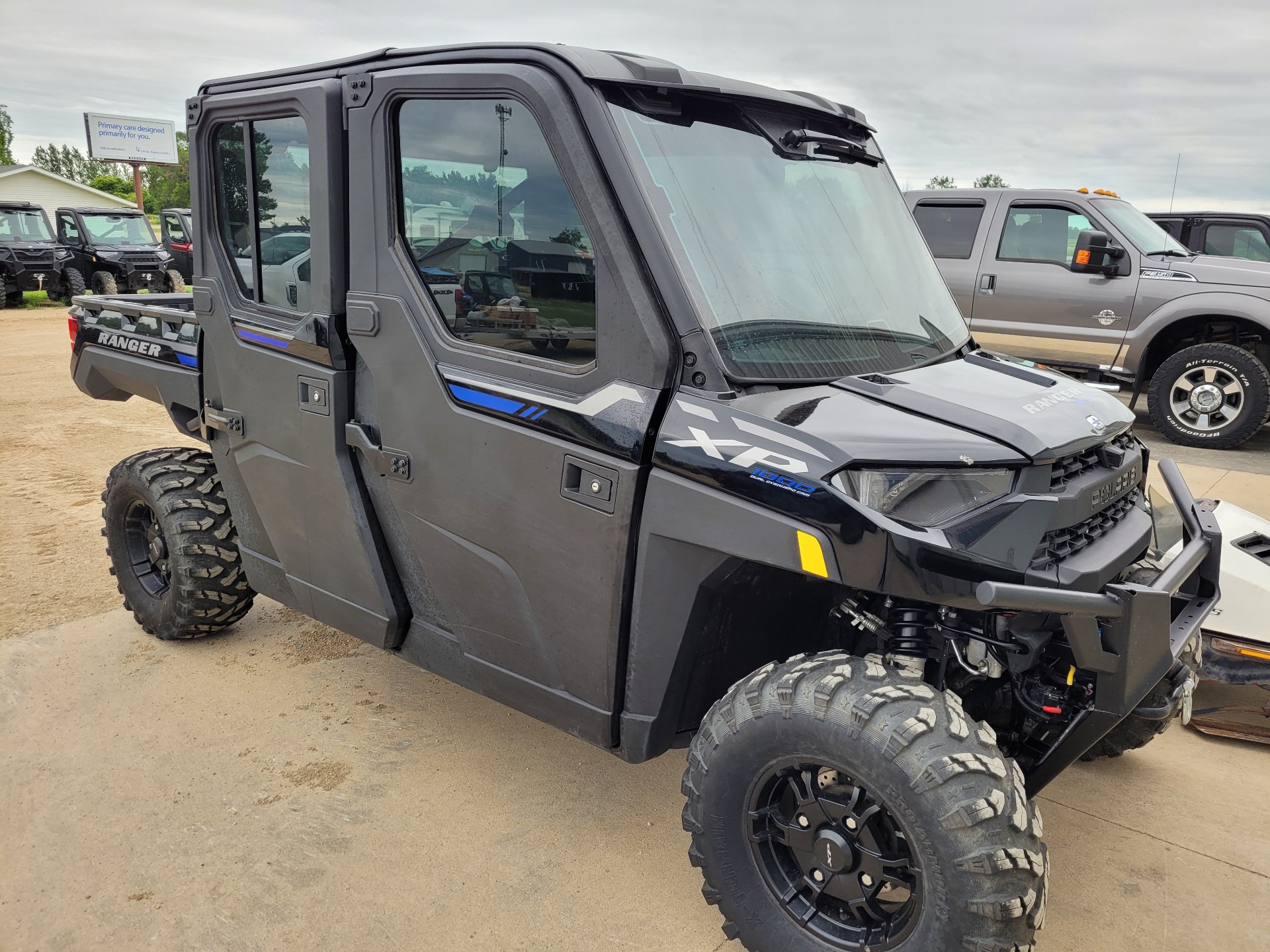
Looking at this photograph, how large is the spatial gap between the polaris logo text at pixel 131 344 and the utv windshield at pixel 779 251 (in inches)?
105

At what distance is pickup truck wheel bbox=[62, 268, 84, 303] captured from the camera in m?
19.9

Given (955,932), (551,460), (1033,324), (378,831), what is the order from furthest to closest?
(1033,324) < (378,831) < (551,460) < (955,932)

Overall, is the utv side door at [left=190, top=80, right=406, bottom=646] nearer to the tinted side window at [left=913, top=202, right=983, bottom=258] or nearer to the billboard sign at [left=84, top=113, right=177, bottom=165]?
the tinted side window at [left=913, top=202, right=983, bottom=258]

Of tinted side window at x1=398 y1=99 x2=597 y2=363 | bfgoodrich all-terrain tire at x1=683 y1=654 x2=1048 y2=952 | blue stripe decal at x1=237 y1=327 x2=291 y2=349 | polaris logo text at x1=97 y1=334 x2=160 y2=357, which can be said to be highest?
tinted side window at x1=398 y1=99 x2=597 y2=363

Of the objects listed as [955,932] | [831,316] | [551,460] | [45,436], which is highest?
[831,316]

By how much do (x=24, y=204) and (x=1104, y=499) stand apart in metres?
23.2

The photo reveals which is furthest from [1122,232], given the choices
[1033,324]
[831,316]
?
[831,316]

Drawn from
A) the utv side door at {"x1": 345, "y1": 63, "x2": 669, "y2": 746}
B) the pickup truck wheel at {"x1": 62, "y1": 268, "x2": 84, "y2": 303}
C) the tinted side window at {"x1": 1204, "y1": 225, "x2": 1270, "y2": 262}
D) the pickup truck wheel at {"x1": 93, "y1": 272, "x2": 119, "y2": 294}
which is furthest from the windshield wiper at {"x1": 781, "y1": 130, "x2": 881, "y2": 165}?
the pickup truck wheel at {"x1": 93, "y1": 272, "x2": 119, "y2": 294}

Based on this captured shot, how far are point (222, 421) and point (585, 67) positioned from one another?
210cm

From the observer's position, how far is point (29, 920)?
2.72 metres

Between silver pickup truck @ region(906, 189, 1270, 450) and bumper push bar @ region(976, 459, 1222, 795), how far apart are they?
6672mm

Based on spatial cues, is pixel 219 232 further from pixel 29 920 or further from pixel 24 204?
pixel 24 204

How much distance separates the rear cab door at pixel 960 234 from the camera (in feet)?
30.3

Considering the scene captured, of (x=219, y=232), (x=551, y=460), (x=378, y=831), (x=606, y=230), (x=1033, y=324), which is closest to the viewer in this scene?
(x=606, y=230)
